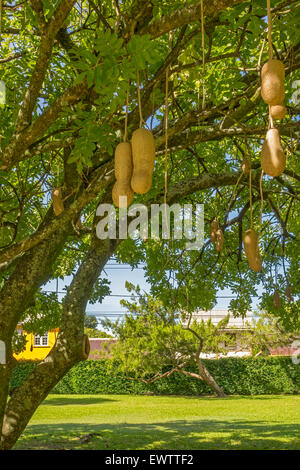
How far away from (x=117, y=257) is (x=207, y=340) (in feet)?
47.8

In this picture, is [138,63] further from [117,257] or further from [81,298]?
[117,257]

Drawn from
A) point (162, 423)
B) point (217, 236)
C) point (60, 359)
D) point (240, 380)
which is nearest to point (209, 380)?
point (240, 380)

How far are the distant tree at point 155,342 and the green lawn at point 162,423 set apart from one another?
4.05 feet

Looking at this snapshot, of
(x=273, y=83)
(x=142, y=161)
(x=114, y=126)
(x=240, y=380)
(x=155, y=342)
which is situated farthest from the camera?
(x=240, y=380)

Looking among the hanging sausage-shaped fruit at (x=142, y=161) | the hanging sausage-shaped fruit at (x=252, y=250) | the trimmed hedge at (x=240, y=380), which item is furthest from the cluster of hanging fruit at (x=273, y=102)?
the trimmed hedge at (x=240, y=380)

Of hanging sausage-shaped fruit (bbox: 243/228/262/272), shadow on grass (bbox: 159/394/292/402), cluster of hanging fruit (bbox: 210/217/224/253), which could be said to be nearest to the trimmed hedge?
shadow on grass (bbox: 159/394/292/402)

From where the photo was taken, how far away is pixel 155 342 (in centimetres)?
2134

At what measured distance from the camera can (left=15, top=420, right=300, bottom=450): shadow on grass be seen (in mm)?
9117

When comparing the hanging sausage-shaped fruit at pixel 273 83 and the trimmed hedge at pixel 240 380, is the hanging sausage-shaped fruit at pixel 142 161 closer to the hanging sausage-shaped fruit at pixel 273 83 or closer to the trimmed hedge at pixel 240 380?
the hanging sausage-shaped fruit at pixel 273 83

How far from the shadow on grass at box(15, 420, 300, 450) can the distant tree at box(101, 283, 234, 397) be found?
8.10m

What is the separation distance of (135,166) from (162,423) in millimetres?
13576

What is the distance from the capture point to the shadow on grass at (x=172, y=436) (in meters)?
9.12

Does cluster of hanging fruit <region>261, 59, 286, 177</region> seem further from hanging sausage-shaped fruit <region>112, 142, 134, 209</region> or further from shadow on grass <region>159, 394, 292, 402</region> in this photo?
shadow on grass <region>159, 394, 292, 402</region>

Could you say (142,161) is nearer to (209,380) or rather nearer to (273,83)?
(273,83)
